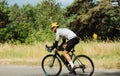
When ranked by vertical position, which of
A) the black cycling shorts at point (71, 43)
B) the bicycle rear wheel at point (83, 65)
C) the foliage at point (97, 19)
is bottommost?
the bicycle rear wheel at point (83, 65)

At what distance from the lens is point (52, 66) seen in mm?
13172

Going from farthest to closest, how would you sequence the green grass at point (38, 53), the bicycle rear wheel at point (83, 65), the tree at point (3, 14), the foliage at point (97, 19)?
the tree at point (3, 14) < the foliage at point (97, 19) < the green grass at point (38, 53) < the bicycle rear wheel at point (83, 65)

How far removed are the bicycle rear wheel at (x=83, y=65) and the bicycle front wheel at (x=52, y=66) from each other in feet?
2.19

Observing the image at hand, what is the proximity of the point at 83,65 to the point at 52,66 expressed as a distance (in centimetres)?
115

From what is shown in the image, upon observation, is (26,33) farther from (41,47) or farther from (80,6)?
(41,47)

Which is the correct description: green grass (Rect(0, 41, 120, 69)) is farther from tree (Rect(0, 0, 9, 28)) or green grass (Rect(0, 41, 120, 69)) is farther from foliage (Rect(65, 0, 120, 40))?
tree (Rect(0, 0, 9, 28))

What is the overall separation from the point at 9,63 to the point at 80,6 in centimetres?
3615

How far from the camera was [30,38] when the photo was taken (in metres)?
Result: 42.8

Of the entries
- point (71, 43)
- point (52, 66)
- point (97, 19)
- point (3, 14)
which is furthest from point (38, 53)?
point (3, 14)

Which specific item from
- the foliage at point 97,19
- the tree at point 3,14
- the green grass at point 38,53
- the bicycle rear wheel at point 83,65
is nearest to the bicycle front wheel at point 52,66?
the bicycle rear wheel at point 83,65

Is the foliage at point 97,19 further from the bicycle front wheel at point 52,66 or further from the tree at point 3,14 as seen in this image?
the bicycle front wheel at point 52,66

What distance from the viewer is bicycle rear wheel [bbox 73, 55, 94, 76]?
12.6m

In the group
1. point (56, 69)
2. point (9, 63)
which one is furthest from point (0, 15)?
point (56, 69)

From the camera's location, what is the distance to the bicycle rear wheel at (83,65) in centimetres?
1256
